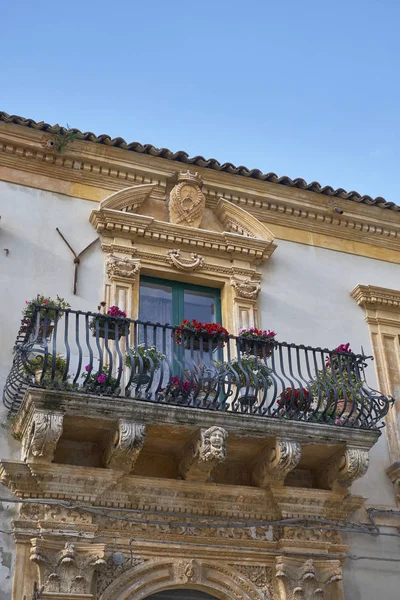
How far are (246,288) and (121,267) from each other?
1.60 meters

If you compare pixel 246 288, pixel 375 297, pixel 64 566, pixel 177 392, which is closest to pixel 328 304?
pixel 375 297

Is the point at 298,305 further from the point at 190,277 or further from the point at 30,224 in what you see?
the point at 30,224

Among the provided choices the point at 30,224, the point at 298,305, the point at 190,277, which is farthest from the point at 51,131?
the point at 298,305

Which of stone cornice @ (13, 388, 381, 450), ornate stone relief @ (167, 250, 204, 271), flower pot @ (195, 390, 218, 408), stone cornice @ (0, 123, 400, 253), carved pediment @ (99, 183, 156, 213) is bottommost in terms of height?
stone cornice @ (13, 388, 381, 450)

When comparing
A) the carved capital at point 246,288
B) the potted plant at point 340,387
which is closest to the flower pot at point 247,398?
the potted plant at point 340,387

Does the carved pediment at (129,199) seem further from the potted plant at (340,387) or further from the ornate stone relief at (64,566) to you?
the ornate stone relief at (64,566)

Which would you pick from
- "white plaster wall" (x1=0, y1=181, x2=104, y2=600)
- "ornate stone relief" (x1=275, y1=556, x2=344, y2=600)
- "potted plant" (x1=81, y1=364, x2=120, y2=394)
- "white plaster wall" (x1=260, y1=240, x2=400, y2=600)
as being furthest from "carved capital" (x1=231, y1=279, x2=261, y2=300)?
"ornate stone relief" (x1=275, y1=556, x2=344, y2=600)

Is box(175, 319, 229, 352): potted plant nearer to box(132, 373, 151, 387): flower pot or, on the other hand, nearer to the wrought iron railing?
the wrought iron railing

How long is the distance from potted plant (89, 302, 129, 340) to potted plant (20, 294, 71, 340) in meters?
0.36

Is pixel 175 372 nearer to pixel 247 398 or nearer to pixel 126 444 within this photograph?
pixel 247 398

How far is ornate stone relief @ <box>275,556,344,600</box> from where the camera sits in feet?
27.4

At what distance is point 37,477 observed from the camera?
7926 mm

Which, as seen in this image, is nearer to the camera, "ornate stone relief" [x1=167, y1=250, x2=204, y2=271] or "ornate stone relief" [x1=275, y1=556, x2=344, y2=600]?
"ornate stone relief" [x1=275, y1=556, x2=344, y2=600]

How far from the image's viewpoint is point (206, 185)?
1082 cm
